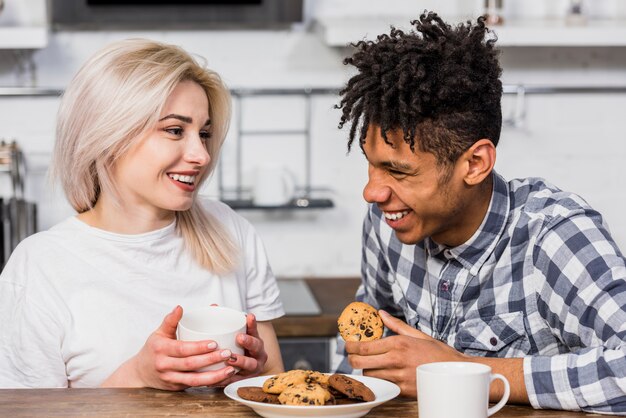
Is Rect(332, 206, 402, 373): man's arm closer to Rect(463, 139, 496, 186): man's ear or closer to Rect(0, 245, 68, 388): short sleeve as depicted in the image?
Rect(463, 139, 496, 186): man's ear

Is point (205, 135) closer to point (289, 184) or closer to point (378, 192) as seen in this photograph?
point (378, 192)

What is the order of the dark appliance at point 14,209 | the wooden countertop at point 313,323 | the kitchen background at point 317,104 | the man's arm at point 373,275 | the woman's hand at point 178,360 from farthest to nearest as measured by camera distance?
the kitchen background at point 317,104, the dark appliance at point 14,209, the wooden countertop at point 313,323, the man's arm at point 373,275, the woman's hand at point 178,360

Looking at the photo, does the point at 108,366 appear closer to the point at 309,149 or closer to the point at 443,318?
the point at 443,318

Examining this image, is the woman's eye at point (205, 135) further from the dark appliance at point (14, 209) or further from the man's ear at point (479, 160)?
the dark appliance at point (14, 209)

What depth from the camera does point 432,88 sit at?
64.9 inches

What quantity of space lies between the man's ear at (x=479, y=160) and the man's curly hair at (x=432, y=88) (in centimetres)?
2

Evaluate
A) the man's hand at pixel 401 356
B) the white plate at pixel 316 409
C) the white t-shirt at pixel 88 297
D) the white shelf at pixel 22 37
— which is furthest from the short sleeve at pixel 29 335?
the white shelf at pixel 22 37

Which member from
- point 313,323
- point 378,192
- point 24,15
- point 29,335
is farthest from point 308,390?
point 24,15

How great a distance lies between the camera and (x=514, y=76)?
335 centimetres

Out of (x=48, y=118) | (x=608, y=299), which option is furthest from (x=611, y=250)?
(x=48, y=118)

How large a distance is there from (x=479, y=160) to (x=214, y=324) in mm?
542

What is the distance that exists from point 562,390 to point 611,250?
0.27 metres

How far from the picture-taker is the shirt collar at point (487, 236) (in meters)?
1.79

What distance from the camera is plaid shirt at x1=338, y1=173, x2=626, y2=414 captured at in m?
1.50
